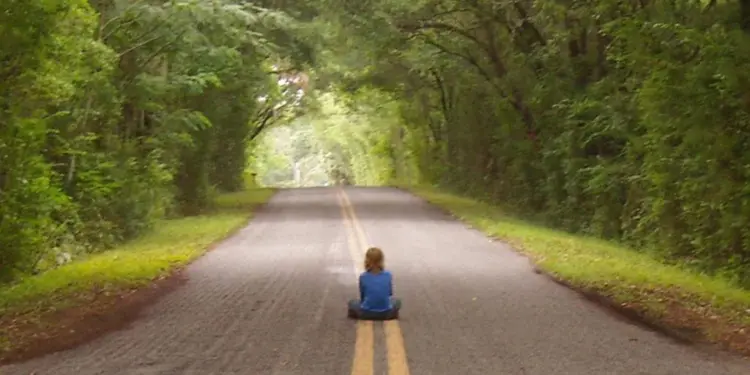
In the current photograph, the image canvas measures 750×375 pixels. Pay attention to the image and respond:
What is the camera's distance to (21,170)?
13633mm

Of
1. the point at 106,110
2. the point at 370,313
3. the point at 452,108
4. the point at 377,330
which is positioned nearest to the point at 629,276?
the point at 370,313

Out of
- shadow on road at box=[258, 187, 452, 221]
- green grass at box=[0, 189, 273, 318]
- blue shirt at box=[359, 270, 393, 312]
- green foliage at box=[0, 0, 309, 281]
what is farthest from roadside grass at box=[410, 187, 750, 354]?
green foliage at box=[0, 0, 309, 281]

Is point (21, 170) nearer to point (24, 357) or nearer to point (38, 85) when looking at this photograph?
point (38, 85)

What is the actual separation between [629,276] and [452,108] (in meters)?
29.6

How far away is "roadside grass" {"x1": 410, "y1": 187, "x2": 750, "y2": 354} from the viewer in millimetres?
10039

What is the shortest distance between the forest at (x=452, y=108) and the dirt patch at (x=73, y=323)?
9.19 feet

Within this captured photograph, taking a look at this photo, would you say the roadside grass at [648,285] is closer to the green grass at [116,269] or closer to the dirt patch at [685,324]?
the dirt patch at [685,324]

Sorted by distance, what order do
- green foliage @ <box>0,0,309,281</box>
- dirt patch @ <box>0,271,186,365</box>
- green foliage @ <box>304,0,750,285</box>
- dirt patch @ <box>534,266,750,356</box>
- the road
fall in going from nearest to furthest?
the road, dirt patch @ <box>0,271,186,365</box>, dirt patch @ <box>534,266,750,356</box>, green foliage @ <box>0,0,309,281</box>, green foliage @ <box>304,0,750,285</box>

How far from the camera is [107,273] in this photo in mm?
13953

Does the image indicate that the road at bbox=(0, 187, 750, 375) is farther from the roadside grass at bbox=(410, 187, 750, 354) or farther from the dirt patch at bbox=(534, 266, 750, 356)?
the roadside grass at bbox=(410, 187, 750, 354)

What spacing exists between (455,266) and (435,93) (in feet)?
108

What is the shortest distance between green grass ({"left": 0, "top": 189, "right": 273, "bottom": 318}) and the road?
0.79 metres

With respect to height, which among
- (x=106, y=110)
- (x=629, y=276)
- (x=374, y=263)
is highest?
(x=106, y=110)

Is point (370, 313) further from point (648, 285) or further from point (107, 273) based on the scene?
point (107, 273)
